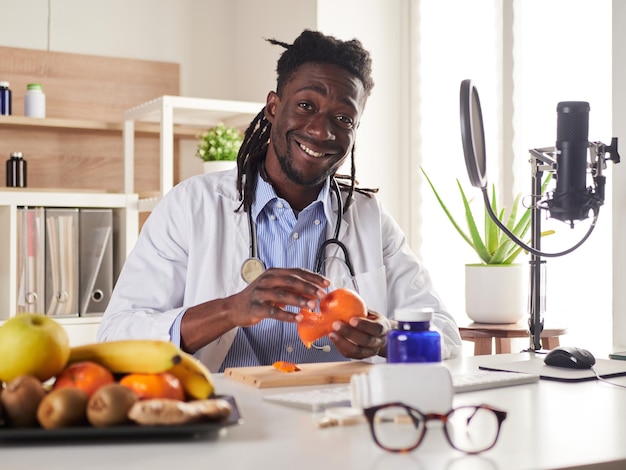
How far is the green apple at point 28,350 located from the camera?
43.8 inches

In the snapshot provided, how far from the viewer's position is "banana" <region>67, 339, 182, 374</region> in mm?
1142

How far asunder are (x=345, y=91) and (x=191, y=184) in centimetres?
46

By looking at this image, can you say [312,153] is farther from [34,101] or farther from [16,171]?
[34,101]

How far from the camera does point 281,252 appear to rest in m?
2.18

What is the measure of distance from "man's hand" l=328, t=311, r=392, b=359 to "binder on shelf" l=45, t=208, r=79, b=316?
85.2 inches

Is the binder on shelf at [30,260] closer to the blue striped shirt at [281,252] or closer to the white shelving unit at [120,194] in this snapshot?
the white shelving unit at [120,194]

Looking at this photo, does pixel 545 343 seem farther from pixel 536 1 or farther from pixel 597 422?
pixel 597 422

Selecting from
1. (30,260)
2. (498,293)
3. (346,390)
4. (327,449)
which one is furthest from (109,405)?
(30,260)

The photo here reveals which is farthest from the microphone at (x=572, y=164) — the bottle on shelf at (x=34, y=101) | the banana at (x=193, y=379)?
the bottle on shelf at (x=34, y=101)

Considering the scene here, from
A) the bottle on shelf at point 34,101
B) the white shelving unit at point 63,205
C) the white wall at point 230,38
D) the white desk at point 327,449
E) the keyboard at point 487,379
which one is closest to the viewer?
the white desk at point 327,449

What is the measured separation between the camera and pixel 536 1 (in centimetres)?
347

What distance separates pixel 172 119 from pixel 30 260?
871mm

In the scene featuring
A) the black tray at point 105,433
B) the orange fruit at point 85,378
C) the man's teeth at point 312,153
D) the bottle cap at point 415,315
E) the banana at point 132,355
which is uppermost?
the man's teeth at point 312,153

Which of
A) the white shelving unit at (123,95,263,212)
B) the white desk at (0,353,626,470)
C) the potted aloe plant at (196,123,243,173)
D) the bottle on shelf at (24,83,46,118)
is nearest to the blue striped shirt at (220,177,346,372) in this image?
the white desk at (0,353,626,470)
